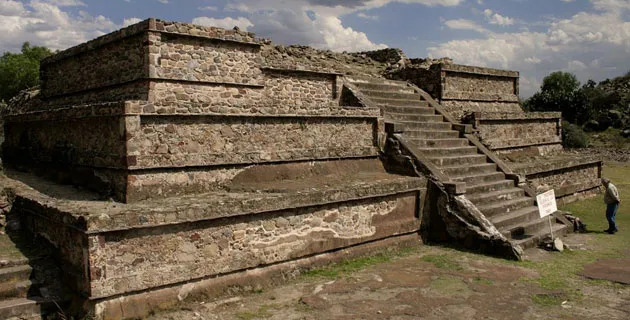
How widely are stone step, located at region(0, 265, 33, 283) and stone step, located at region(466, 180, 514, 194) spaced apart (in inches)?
318

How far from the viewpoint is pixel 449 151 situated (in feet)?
39.4

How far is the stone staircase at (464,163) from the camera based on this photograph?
1046 cm

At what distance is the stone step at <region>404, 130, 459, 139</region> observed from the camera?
12062 millimetres

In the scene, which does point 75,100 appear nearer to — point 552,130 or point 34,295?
point 34,295

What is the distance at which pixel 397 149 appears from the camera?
1118 centimetres

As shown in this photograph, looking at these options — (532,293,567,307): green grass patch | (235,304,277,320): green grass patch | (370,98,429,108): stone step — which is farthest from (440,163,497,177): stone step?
(235,304,277,320): green grass patch

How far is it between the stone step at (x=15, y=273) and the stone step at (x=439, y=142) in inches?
318

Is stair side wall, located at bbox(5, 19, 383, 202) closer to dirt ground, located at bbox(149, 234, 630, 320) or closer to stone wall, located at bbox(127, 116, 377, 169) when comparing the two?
stone wall, located at bbox(127, 116, 377, 169)

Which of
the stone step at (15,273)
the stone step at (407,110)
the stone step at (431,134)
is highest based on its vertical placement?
the stone step at (407,110)

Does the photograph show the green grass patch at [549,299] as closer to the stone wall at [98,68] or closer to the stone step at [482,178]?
the stone step at [482,178]

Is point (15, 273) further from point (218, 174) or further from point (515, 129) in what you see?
point (515, 129)

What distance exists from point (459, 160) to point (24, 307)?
9.11 metres

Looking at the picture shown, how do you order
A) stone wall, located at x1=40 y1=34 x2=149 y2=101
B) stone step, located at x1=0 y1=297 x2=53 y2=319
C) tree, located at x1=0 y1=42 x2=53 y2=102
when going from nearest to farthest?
stone step, located at x1=0 y1=297 x2=53 y2=319 → stone wall, located at x1=40 y1=34 x2=149 y2=101 → tree, located at x1=0 y1=42 x2=53 y2=102

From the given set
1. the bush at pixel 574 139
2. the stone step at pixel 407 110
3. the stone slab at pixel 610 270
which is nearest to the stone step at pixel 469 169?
the stone step at pixel 407 110
